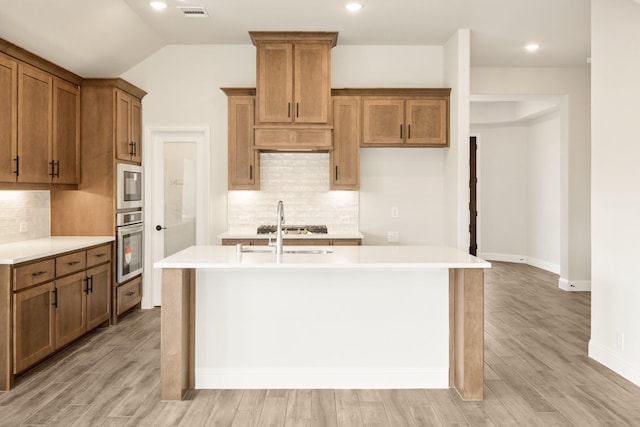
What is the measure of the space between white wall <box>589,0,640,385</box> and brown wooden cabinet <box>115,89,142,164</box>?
172 inches

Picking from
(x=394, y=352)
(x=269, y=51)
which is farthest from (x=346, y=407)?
(x=269, y=51)

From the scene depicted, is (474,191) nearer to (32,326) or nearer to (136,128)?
(136,128)

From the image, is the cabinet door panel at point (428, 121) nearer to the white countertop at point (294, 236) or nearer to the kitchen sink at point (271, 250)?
the white countertop at point (294, 236)

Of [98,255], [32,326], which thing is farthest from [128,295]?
[32,326]

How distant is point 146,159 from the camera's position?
589 centimetres

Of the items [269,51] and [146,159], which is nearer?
[269,51]

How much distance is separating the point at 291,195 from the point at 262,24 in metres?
1.86

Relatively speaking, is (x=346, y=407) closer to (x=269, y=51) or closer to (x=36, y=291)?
(x=36, y=291)

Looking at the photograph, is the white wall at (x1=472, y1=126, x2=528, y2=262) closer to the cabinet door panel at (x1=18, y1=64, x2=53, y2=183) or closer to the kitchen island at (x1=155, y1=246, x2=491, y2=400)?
the kitchen island at (x1=155, y1=246, x2=491, y2=400)

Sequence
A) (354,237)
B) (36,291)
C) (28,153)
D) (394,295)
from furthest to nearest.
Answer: (354,237) < (28,153) < (36,291) < (394,295)

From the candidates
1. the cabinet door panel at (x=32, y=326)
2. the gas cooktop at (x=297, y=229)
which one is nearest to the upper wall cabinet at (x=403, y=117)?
the gas cooktop at (x=297, y=229)

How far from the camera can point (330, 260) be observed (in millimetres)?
3242

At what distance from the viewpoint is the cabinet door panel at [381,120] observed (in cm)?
557

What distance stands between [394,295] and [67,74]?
3701 millimetres
